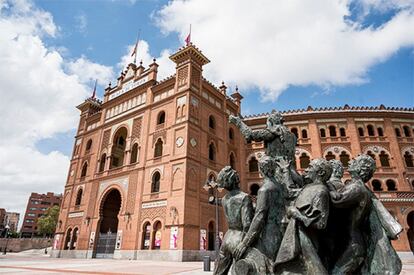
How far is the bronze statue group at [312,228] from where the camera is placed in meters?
2.85

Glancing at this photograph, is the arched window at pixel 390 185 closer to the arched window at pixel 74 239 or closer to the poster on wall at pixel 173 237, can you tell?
the poster on wall at pixel 173 237

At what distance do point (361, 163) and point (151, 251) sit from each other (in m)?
16.9

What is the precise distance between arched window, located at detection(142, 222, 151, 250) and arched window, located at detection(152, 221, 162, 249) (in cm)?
49

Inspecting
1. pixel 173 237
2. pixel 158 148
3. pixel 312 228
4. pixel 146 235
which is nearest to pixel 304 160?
pixel 158 148

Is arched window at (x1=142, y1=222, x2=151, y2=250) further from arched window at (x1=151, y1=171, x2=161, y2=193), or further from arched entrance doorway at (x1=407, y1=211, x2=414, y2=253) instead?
arched entrance doorway at (x1=407, y1=211, x2=414, y2=253)

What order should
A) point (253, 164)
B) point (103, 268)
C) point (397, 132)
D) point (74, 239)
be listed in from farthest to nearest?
1. point (253, 164)
2. point (397, 132)
3. point (74, 239)
4. point (103, 268)

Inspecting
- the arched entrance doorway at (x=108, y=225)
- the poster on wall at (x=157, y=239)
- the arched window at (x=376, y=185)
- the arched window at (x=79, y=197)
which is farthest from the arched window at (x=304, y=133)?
the arched window at (x=79, y=197)

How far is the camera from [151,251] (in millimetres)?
17656

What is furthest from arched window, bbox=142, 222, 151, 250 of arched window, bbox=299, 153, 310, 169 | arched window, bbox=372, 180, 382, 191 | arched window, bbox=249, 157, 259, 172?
arched window, bbox=372, 180, 382, 191

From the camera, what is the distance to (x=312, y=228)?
2.86 metres

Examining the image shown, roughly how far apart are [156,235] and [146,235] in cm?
103

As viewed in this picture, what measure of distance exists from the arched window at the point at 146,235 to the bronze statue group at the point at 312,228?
1668 cm

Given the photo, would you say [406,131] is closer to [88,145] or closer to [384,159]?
[384,159]

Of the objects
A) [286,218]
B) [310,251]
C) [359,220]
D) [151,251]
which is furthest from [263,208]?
[151,251]
